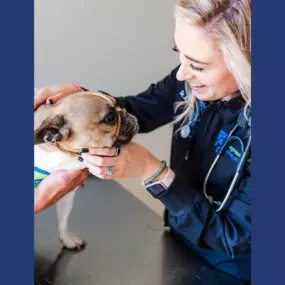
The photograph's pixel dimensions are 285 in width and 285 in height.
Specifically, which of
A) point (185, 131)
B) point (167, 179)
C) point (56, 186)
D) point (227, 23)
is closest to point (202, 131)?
point (185, 131)

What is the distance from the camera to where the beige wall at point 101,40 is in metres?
0.94

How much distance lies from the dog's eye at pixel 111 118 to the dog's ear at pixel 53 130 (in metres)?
0.10

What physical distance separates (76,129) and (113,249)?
33 centimetres

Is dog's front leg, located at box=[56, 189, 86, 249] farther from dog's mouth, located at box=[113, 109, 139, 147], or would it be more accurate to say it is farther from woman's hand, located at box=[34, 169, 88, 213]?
dog's mouth, located at box=[113, 109, 139, 147]

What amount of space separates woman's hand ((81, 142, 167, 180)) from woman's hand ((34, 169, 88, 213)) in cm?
10

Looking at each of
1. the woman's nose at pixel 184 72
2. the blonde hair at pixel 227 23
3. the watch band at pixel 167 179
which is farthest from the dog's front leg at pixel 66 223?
the blonde hair at pixel 227 23

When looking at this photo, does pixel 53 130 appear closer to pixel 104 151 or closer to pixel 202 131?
pixel 104 151

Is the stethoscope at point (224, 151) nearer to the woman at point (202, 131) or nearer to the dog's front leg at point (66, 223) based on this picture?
the woman at point (202, 131)

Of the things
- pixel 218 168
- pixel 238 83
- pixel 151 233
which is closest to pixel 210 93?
pixel 238 83

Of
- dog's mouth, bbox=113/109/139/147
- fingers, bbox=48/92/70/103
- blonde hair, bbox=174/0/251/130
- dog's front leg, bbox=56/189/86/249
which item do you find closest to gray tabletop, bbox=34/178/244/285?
dog's front leg, bbox=56/189/86/249

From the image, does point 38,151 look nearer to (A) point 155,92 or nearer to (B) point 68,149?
(B) point 68,149

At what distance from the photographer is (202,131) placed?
113 cm

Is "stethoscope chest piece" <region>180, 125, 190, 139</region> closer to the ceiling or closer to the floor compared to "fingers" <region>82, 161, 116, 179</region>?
closer to the ceiling

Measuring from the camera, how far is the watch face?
1020 millimetres
